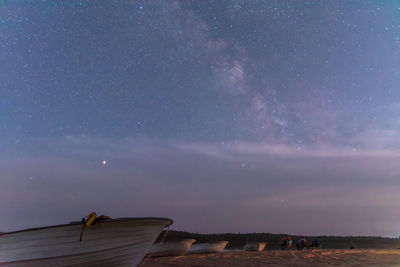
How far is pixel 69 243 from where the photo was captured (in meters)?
8.52

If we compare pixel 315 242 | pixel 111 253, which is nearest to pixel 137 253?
pixel 111 253

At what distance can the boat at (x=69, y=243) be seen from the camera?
8492 mm

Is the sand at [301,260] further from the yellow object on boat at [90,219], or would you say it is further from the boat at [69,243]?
the yellow object on boat at [90,219]

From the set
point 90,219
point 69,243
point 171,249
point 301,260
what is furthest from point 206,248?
point 90,219

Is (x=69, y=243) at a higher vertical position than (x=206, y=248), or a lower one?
higher

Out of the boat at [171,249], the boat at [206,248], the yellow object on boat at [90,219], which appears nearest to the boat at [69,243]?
the yellow object on boat at [90,219]

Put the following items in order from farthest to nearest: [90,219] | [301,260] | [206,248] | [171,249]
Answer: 1. [206,248]
2. [171,249]
3. [301,260]
4. [90,219]

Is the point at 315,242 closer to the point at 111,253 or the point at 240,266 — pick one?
the point at 240,266

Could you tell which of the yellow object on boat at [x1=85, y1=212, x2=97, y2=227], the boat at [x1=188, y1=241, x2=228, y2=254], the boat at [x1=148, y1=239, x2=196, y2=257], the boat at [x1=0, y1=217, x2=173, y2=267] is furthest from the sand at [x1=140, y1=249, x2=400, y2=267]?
the boat at [x1=188, y1=241, x2=228, y2=254]

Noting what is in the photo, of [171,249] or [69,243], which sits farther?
[171,249]

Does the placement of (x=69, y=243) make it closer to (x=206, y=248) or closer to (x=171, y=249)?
(x=171, y=249)

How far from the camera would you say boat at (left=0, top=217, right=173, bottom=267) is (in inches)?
334

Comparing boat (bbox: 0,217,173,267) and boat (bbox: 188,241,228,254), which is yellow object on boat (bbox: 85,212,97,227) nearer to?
boat (bbox: 0,217,173,267)

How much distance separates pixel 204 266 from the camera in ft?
38.7
